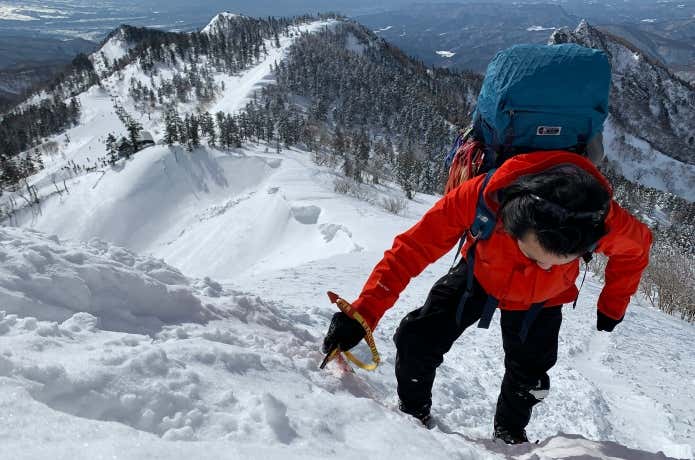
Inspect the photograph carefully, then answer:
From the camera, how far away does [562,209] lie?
162cm

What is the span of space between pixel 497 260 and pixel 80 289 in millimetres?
2072

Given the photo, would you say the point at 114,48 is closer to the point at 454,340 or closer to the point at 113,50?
the point at 113,50

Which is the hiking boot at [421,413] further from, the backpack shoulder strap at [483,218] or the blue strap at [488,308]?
the backpack shoulder strap at [483,218]

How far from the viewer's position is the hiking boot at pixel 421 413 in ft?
8.01

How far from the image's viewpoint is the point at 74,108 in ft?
250

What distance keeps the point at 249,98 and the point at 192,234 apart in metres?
43.1

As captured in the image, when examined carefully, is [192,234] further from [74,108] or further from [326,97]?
[74,108]

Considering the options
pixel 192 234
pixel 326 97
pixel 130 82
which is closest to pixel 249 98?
pixel 326 97

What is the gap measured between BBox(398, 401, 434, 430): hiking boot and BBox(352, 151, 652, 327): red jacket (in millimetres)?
629

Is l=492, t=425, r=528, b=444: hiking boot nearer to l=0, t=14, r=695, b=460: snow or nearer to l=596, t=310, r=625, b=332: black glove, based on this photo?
l=0, t=14, r=695, b=460: snow

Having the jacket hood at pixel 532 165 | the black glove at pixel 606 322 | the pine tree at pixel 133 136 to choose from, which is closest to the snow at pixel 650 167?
the pine tree at pixel 133 136

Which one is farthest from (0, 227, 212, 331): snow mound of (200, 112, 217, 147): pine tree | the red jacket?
(200, 112, 217, 147): pine tree

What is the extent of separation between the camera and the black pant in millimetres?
2326

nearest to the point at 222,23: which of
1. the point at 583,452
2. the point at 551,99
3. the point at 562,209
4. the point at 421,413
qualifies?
the point at 551,99
